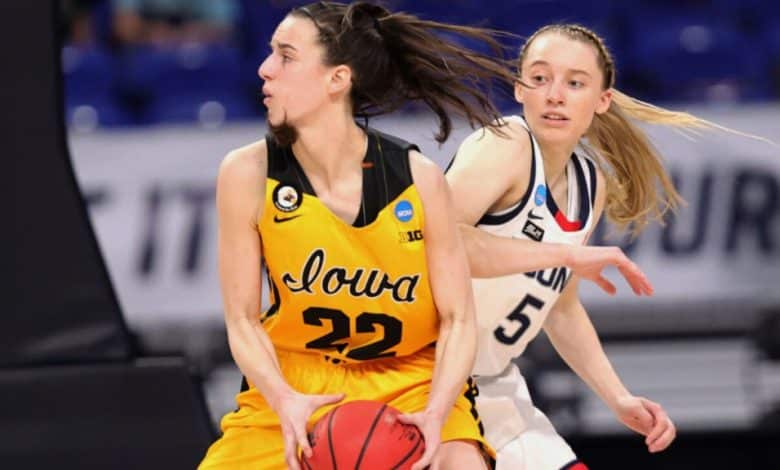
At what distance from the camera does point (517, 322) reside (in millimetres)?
3912

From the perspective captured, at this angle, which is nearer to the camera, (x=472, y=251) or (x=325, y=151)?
(x=325, y=151)

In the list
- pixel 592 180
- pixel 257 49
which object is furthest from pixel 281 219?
pixel 257 49

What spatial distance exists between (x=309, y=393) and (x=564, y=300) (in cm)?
103

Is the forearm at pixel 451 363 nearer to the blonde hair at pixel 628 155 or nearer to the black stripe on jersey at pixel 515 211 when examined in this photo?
the black stripe on jersey at pixel 515 211

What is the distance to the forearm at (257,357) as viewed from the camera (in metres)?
3.20

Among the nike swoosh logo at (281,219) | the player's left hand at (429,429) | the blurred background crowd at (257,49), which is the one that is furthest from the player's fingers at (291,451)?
the blurred background crowd at (257,49)

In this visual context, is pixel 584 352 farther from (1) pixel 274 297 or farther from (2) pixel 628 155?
(1) pixel 274 297

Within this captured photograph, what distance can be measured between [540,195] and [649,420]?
2.30 feet

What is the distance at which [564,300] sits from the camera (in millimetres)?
4137

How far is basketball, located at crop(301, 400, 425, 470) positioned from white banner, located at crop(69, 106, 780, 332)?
3.32 meters

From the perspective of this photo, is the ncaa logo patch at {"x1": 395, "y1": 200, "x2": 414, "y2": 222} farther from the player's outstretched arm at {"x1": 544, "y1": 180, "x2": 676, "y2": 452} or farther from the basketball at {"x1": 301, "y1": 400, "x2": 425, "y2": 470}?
the player's outstretched arm at {"x1": 544, "y1": 180, "x2": 676, "y2": 452}

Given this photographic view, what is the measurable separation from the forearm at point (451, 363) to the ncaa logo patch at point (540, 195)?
0.55 metres

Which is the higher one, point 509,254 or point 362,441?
point 509,254

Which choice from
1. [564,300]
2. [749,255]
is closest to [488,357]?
[564,300]
